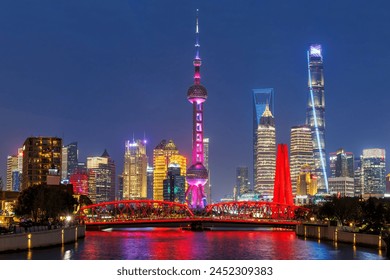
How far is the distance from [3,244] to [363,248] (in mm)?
35369

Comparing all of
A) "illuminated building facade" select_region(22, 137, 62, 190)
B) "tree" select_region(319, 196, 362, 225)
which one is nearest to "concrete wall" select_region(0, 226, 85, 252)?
"tree" select_region(319, 196, 362, 225)

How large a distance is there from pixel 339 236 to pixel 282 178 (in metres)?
89.9

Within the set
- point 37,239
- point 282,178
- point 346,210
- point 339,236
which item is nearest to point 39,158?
point 282,178

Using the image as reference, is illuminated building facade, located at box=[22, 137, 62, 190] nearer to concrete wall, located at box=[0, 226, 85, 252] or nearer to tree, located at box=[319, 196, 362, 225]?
tree, located at box=[319, 196, 362, 225]

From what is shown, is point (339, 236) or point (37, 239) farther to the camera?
point (339, 236)

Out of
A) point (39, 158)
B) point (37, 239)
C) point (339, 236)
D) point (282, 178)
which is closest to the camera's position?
point (37, 239)

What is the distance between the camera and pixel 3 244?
54906 millimetres

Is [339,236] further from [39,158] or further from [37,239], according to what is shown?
[39,158]

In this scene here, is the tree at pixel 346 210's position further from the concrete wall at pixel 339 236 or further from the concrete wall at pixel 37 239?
the concrete wall at pixel 37 239

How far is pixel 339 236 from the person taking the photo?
280 ft

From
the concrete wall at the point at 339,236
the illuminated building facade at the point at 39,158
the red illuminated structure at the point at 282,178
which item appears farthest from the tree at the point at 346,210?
the illuminated building facade at the point at 39,158

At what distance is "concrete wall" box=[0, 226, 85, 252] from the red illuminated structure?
86842mm

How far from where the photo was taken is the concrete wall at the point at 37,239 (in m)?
56.3
